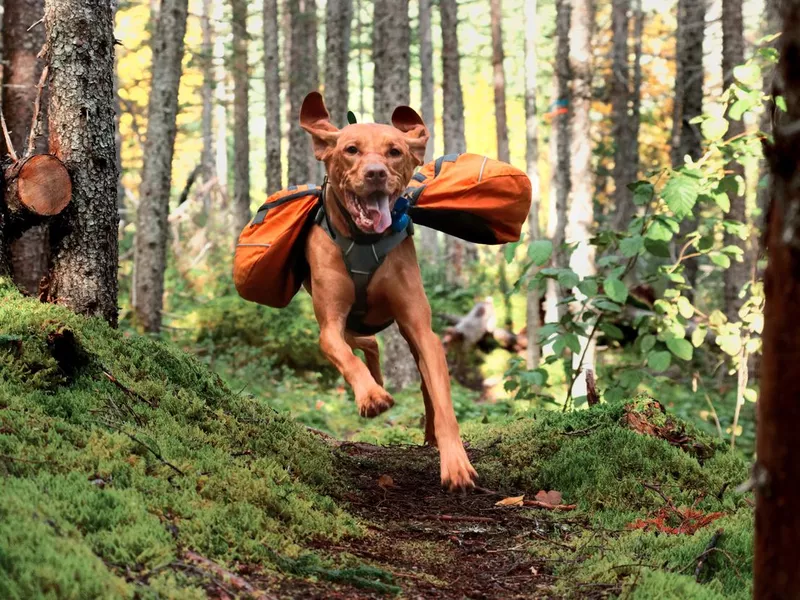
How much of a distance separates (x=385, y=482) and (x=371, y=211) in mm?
1649

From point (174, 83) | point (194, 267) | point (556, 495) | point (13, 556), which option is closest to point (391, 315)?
point (556, 495)

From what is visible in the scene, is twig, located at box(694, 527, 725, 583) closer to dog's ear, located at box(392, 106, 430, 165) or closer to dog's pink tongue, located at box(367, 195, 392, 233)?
dog's pink tongue, located at box(367, 195, 392, 233)

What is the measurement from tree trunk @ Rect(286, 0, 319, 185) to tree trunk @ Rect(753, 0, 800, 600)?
51.2 ft

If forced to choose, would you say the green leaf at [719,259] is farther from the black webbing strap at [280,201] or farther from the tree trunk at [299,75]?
the tree trunk at [299,75]

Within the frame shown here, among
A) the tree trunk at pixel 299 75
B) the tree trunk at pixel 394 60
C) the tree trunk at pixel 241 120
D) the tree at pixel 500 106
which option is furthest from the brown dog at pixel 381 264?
the tree trunk at pixel 241 120

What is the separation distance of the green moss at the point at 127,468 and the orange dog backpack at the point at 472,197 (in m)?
1.66

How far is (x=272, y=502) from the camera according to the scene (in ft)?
12.0

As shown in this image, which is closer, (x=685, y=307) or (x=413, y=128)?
(x=413, y=128)

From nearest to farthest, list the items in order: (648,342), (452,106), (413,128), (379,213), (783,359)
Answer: (783,359) → (379,213) → (413,128) → (648,342) → (452,106)

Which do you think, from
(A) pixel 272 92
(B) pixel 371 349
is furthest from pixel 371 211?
(A) pixel 272 92

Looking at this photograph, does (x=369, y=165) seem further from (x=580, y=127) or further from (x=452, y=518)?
(x=580, y=127)

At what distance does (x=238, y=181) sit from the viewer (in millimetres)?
22438

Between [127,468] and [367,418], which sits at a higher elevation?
[127,468]

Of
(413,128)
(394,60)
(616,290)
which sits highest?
(394,60)
